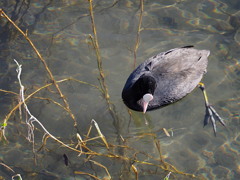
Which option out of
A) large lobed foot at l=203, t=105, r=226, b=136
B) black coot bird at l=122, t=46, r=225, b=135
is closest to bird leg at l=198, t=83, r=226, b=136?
large lobed foot at l=203, t=105, r=226, b=136

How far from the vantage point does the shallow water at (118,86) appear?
4477 mm

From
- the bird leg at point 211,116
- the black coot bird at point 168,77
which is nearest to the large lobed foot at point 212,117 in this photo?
the bird leg at point 211,116

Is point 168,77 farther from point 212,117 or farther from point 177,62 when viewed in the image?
point 212,117

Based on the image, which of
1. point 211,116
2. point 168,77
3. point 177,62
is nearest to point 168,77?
point 168,77

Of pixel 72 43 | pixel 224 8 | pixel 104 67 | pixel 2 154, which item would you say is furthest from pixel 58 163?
pixel 224 8

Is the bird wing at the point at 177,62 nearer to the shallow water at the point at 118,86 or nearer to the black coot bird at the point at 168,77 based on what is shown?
the black coot bird at the point at 168,77

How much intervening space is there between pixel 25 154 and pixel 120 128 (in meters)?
1.50

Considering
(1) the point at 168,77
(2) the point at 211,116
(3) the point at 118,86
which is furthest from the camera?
(3) the point at 118,86

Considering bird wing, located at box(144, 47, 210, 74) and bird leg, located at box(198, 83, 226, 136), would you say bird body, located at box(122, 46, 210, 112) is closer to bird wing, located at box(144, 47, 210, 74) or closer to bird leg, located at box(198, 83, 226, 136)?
bird wing, located at box(144, 47, 210, 74)

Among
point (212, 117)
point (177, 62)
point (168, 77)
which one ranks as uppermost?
point (177, 62)

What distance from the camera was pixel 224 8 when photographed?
6.38 metres

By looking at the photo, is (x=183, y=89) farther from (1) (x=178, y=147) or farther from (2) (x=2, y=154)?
(2) (x=2, y=154)

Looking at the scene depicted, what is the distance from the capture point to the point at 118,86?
17.4ft

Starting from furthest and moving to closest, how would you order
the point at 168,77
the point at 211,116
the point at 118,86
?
1. the point at 118,86
2. the point at 211,116
3. the point at 168,77
